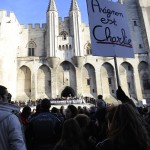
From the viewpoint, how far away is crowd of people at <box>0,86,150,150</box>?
1.94 m

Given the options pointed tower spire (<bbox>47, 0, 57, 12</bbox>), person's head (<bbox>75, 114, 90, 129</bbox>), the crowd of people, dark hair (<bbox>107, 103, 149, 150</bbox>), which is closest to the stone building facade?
pointed tower spire (<bbox>47, 0, 57, 12</bbox>)

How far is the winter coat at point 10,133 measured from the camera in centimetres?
235

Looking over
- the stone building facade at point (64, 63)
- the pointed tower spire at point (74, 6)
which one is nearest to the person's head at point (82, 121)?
the stone building facade at point (64, 63)

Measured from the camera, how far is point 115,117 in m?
2.07

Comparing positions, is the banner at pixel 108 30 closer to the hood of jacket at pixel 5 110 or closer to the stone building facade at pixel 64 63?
the hood of jacket at pixel 5 110

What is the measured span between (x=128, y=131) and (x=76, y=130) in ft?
3.87

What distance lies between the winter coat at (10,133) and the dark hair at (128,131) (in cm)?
103

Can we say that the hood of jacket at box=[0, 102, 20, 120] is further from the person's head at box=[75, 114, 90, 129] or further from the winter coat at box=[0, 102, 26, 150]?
the person's head at box=[75, 114, 90, 129]

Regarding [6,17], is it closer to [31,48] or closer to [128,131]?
[31,48]

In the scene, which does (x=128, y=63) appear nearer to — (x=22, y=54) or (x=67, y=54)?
(x=67, y=54)

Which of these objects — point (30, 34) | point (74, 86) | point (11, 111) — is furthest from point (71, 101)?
point (11, 111)

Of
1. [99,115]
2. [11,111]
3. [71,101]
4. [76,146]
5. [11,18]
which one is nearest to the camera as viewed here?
[11,111]

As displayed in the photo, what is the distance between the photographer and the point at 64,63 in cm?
3328

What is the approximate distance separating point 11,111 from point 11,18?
106 ft
